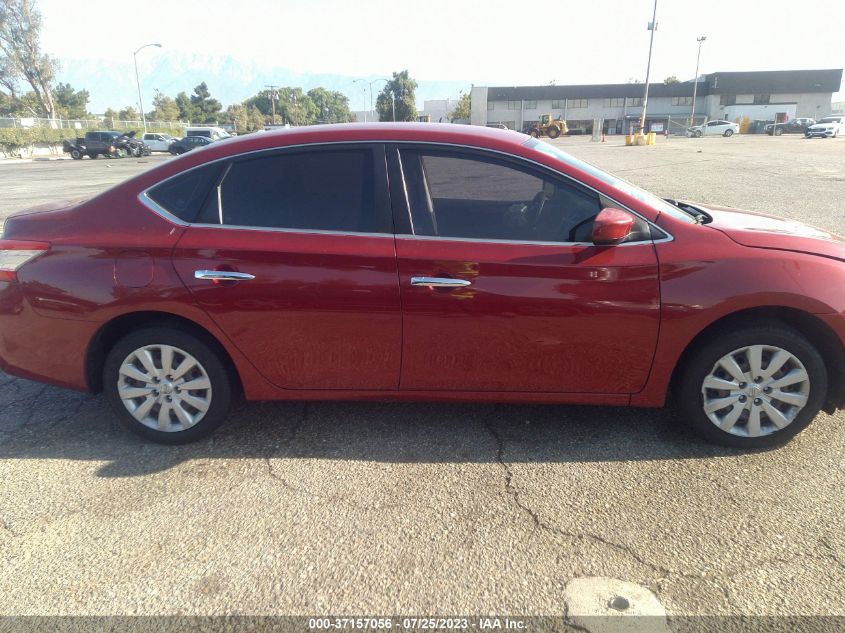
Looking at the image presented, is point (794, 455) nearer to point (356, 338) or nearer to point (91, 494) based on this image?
point (356, 338)

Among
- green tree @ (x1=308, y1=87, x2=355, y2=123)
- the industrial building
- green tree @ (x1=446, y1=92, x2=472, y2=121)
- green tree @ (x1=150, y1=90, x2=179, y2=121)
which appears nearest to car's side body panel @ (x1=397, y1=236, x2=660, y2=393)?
the industrial building

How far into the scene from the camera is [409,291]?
2.97 m

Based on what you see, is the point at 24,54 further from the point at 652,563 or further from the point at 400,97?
the point at 652,563

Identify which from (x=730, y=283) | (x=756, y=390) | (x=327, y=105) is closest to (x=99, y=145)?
(x=730, y=283)

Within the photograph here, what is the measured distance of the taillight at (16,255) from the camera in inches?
127

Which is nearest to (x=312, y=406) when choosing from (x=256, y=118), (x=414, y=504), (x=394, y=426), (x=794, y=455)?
(x=394, y=426)

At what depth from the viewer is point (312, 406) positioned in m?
3.79

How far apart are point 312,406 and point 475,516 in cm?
149

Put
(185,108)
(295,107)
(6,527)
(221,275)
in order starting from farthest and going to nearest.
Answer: (295,107), (185,108), (221,275), (6,527)

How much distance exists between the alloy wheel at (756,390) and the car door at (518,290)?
1.33 ft

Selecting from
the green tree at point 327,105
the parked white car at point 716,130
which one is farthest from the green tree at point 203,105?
the parked white car at point 716,130

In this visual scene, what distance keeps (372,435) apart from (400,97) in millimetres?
107549

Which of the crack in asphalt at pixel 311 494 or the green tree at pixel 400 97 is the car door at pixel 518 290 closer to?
the crack in asphalt at pixel 311 494

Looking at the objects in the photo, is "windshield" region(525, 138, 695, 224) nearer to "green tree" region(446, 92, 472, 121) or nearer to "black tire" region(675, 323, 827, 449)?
"black tire" region(675, 323, 827, 449)
